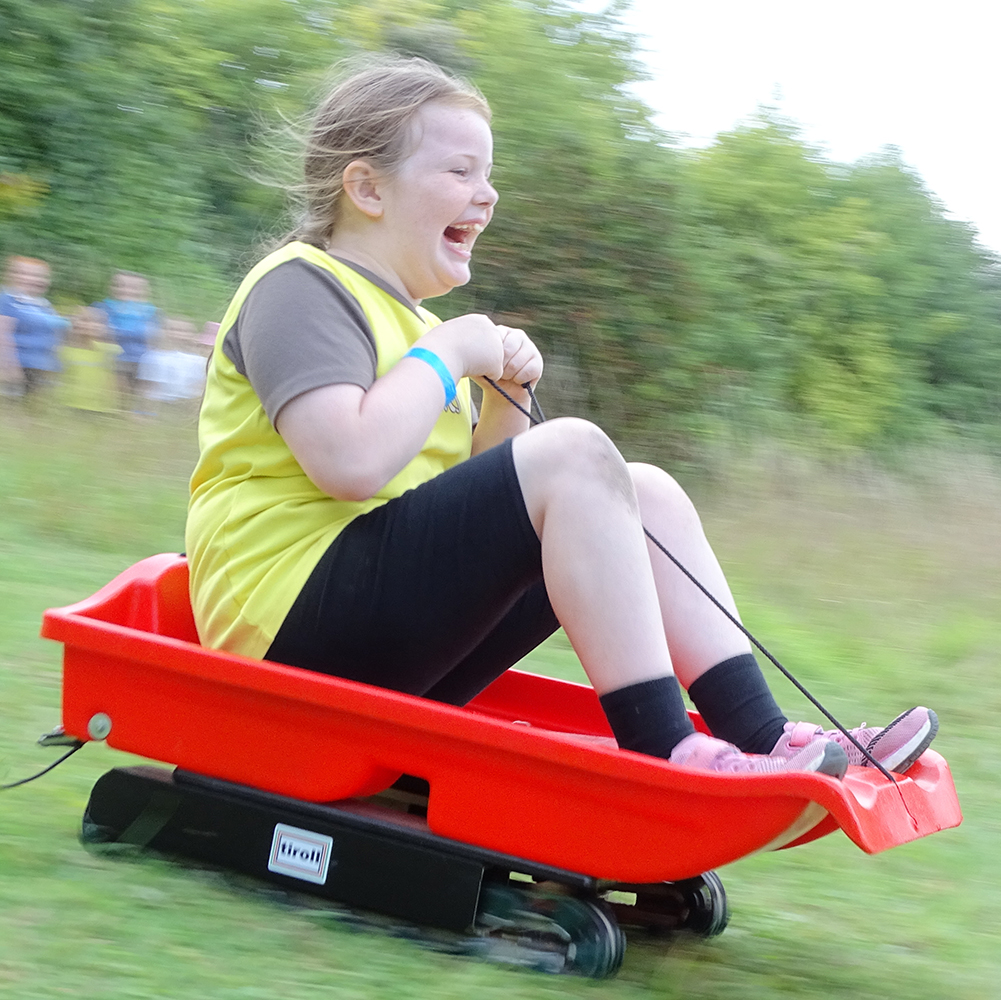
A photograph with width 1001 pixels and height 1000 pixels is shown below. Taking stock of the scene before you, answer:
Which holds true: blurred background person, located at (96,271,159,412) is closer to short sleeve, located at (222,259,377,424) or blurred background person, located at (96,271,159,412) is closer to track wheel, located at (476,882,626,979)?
short sleeve, located at (222,259,377,424)

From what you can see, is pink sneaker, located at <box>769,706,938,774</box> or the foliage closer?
pink sneaker, located at <box>769,706,938,774</box>

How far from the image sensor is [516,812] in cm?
173

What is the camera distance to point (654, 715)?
1704 millimetres

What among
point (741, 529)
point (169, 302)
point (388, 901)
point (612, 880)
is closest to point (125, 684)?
point (388, 901)

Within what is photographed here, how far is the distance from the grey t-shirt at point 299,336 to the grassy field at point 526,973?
74 cm

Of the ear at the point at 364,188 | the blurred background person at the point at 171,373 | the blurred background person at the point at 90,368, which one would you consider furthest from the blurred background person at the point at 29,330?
the ear at the point at 364,188

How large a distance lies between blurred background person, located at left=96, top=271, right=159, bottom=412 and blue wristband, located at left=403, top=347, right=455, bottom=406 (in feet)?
18.7

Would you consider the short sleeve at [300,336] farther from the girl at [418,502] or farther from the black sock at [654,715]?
the black sock at [654,715]

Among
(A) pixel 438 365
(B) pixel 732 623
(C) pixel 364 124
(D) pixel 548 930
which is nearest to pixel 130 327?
(C) pixel 364 124

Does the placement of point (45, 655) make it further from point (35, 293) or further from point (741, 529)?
point (35, 293)

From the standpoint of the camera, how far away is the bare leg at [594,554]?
1693mm

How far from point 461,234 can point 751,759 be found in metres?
1.01

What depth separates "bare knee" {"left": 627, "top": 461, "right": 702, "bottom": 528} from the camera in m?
1.96

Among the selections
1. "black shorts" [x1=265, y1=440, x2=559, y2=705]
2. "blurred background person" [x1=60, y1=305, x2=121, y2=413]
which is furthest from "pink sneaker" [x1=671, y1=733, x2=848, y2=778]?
"blurred background person" [x1=60, y1=305, x2=121, y2=413]
